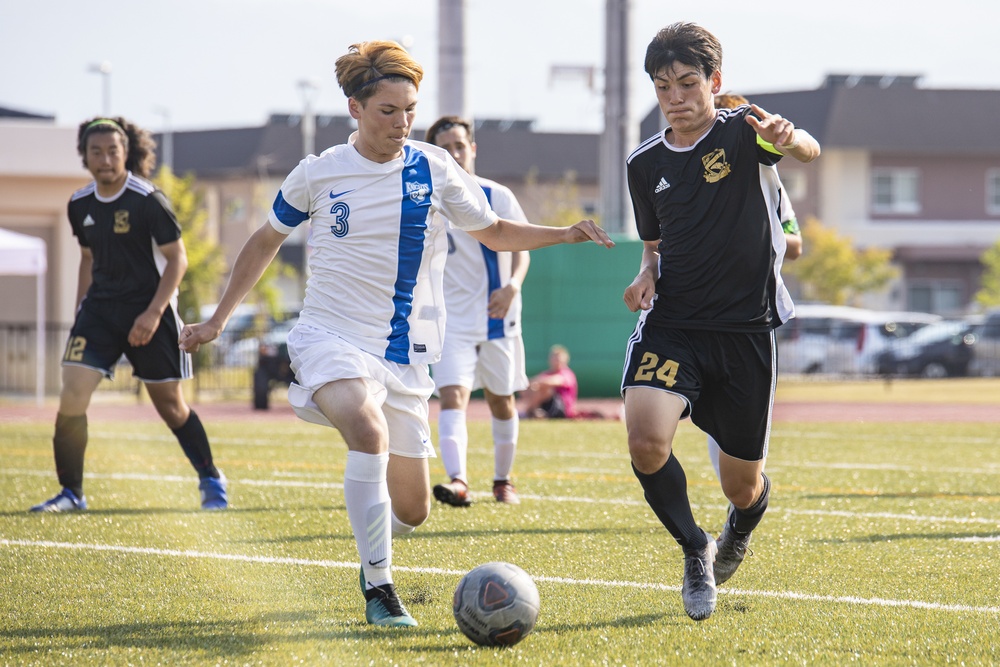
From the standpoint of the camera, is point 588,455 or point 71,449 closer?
point 71,449

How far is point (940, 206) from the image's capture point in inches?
1966

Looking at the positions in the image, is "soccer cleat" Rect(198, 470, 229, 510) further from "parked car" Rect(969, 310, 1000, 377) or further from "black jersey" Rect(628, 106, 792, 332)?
"parked car" Rect(969, 310, 1000, 377)

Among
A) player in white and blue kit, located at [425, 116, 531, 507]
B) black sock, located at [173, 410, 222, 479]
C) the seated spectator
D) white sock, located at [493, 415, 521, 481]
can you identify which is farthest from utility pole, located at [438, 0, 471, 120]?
black sock, located at [173, 410, 222, 479]

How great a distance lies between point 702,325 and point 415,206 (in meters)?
1.25

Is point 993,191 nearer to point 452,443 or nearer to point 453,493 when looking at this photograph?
point 452,443

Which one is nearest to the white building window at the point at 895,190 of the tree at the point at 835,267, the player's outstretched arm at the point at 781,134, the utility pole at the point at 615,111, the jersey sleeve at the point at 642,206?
the tree at the point at 835,267

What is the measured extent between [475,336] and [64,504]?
2.75 m

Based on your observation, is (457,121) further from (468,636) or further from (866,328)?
(866,328)

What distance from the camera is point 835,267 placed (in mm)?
43688

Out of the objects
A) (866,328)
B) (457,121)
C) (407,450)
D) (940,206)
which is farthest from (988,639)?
(940,206)

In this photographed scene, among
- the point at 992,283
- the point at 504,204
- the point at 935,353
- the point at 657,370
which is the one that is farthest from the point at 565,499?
the point at 992,283

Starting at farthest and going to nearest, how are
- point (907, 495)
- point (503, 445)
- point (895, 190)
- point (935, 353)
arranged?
1. point (895, 190)
2. point (935, 353)
3. point (907, 495)
4. point (503, 445)

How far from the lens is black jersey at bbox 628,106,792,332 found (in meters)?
4.95

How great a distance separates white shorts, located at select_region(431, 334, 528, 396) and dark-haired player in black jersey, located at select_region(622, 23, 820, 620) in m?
2.95
